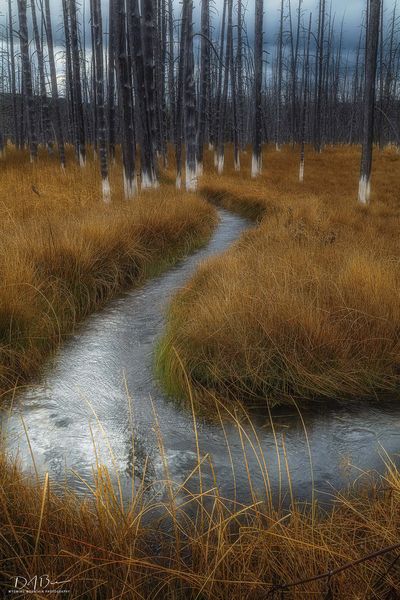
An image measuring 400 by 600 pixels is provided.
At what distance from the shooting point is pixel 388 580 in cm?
225

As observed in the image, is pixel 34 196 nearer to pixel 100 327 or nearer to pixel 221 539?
pixel 100 327

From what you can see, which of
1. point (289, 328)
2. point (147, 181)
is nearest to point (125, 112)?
point (147, 181)

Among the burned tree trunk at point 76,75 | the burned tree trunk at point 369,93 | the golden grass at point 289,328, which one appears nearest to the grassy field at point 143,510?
the golden grass at point 289,328

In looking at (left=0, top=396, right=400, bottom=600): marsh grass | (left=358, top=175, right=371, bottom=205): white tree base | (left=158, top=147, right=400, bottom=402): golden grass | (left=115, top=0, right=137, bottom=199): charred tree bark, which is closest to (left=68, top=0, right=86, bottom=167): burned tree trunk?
(left=115, top=0, right=137, bottom=199): charred tree bark

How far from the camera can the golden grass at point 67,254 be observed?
5383mm

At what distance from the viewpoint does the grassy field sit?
235 centimetres

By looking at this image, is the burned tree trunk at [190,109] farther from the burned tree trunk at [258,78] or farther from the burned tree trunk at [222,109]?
the burned tree trunk at [222,109]

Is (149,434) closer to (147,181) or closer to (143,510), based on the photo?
(143,510)

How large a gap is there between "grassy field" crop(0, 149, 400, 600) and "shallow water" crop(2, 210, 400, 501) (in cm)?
22

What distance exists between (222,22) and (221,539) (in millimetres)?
36285

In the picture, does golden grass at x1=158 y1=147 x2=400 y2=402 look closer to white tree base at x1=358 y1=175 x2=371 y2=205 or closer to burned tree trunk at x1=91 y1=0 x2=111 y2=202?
burned tree trunk at x1=91 y1=0 x2=111 y2=202

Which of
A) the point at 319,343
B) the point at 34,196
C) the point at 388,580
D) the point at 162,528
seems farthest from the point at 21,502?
the point at 34,196

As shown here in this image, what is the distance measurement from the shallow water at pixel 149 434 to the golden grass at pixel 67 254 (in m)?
0.40

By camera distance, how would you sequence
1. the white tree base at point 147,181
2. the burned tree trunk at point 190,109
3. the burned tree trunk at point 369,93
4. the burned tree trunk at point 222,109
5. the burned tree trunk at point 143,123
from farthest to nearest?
the burned tree trunk at point 222,109, the burned tree trunk at point 190,109, the white tree base at point 147,181, the burned tree trunk at point 143,123, the burned tree trunk at point 369,93
